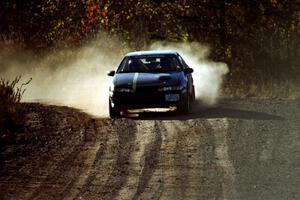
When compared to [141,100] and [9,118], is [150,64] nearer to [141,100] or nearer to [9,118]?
[141,100]

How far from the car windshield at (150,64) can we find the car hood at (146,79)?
34cm

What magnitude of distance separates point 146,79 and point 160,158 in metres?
5.86

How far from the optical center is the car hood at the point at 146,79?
18236mm

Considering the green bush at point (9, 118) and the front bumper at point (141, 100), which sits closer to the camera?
the green bush at point (9, 118)

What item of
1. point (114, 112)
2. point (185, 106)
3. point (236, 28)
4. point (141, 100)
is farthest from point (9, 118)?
point (236, 28)

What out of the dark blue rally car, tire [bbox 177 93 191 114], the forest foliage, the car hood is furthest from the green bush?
the forest foliage

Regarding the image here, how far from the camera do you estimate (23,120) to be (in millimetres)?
18469

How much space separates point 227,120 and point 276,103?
445cm

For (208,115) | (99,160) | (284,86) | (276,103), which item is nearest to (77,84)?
(284,86)

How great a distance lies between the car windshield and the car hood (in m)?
0.34

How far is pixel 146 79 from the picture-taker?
60.3 ft

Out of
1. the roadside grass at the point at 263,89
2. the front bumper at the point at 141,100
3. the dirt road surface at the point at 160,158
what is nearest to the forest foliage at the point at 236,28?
the roadside grass at the point at 263,89

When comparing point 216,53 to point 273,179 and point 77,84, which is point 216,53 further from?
point 273,179

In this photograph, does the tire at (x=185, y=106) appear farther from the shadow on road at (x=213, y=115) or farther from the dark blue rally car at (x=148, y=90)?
the shadow on road at (x=213, y=115)
